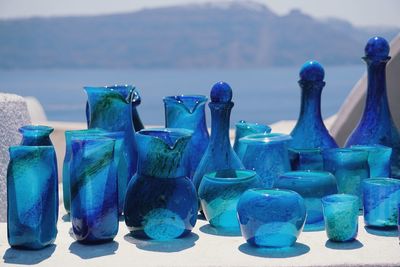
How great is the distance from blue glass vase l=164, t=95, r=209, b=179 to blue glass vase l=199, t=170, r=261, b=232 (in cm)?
24

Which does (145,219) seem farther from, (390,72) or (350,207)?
(390,72)

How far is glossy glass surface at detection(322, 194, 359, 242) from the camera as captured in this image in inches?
52.7

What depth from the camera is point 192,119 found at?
1690 millimetres

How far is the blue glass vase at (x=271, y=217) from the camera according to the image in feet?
4.20

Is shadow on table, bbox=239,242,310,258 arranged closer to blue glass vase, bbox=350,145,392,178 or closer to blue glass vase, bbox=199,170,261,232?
Result: blue glass vase, bbox=199,170,261,232

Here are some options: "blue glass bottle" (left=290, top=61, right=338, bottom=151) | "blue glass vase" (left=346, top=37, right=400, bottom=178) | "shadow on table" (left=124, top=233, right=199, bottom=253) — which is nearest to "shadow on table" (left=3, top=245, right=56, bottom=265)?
"shadow on table" (left=124, top=233, right=199, bottom=253)

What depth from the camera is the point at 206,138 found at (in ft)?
5.68

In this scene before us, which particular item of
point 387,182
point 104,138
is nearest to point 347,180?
point 387,182

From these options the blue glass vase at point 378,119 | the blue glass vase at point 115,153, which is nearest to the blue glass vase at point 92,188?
the blue glass vase at point 115,153

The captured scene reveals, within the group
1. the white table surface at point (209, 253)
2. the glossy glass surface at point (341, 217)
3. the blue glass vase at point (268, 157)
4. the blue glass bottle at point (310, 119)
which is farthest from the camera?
the blue glass bottle at point (310, 119)

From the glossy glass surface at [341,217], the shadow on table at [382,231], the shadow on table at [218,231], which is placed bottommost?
the shadow on table at [382,231]

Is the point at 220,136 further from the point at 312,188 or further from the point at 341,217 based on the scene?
the point at 341,217

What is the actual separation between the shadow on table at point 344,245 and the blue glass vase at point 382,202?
4.4 inches

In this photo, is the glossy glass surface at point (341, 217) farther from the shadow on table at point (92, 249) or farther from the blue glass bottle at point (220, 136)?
the shadow on table at point (92, 249)
